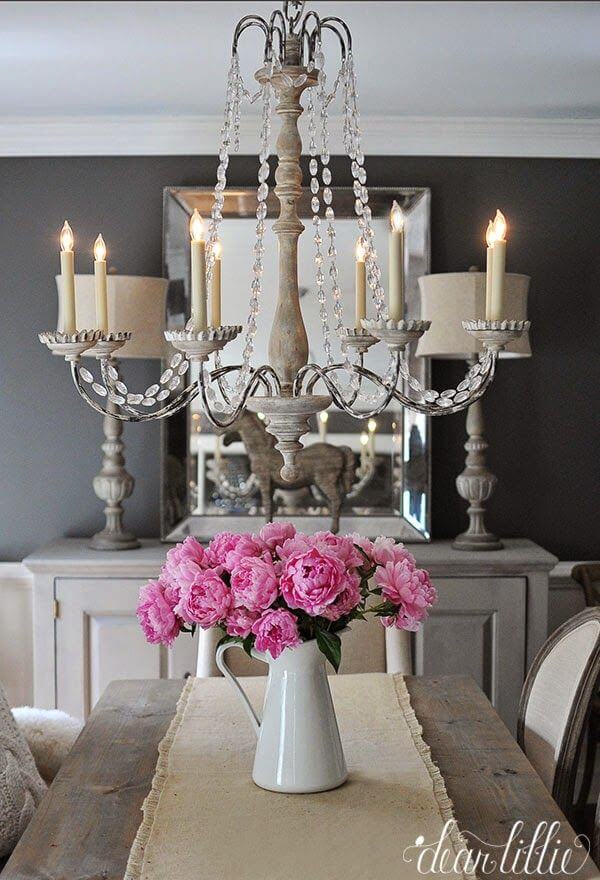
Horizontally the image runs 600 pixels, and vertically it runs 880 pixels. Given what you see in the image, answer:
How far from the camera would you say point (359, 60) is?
2.88 m

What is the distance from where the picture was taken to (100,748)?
77.0 inches

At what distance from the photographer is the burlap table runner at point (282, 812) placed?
4.76 feet

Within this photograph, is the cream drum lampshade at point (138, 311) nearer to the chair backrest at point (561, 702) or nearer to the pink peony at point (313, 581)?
the chair backrest at point (561, 702)

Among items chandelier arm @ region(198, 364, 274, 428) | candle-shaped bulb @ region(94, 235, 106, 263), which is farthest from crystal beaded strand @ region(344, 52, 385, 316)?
candle-shaped bulb @ region(94, 235, 106, 263)

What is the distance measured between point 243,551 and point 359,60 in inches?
71.6

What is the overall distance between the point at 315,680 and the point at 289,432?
434 mm

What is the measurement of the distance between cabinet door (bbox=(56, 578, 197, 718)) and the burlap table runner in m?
1.19

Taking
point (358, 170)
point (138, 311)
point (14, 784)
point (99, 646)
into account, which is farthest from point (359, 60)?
point (14, 784)

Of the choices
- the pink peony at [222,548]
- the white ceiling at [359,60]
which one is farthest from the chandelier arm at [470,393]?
the white ceiling at [359,60]

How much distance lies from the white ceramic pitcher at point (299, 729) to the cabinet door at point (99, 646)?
159 cm

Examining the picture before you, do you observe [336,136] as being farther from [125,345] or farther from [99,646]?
[99,646]

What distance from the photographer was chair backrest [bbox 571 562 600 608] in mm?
3324

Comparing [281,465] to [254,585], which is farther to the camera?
[281,465]

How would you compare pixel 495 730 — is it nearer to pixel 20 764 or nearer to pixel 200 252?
pixel 20 764
